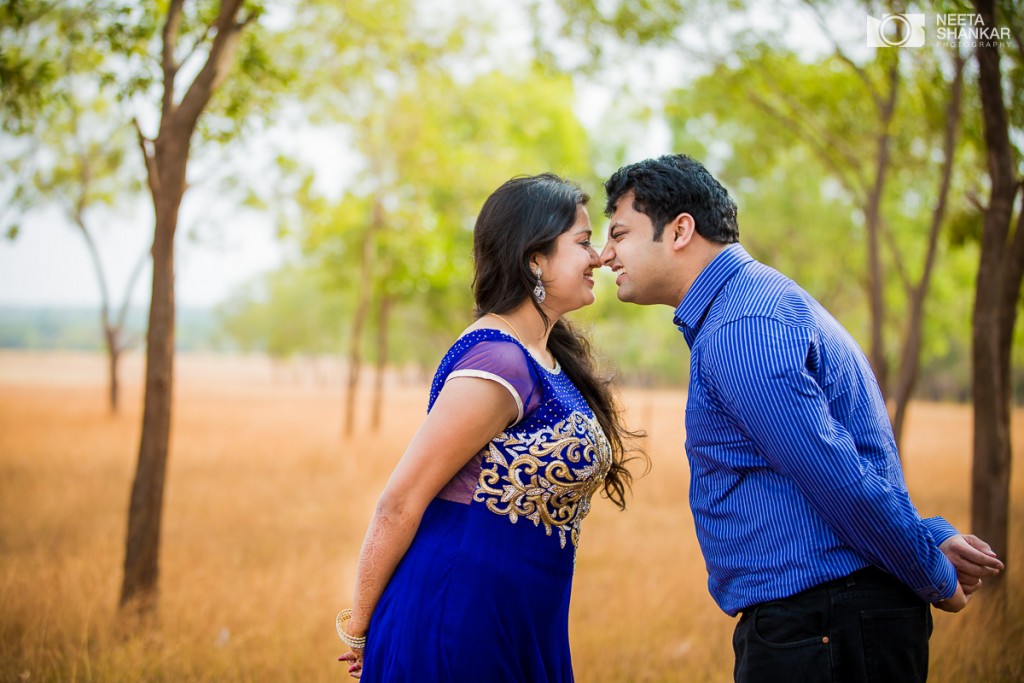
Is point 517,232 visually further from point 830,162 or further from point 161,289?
point 830,162

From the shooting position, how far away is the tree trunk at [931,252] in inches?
285

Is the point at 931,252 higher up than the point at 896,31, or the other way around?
the point at 896,31

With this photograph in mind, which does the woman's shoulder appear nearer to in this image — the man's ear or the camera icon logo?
the man's ear

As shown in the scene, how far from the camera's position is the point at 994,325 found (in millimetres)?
5363

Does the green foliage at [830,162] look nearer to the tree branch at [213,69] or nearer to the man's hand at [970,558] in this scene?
the man's hand at [970,558]

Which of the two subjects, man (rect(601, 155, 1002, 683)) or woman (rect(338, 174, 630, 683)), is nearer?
man (rect(601, 155, 1002, 683))

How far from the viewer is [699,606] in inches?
244

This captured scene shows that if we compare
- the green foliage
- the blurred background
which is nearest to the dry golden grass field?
the blurred background

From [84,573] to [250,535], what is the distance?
2377 millimetres

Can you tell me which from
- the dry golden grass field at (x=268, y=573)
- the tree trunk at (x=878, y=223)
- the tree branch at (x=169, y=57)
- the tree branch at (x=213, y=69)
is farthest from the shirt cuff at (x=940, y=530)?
the tree trunk at (x=878, y=223)

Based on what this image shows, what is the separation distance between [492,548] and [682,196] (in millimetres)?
1163

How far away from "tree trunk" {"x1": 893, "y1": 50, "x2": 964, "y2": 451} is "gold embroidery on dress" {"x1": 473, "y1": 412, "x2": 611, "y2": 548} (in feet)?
19.0

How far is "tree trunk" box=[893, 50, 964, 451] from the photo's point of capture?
7.23 metres

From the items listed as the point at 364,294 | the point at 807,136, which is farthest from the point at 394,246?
the point at 807,136
